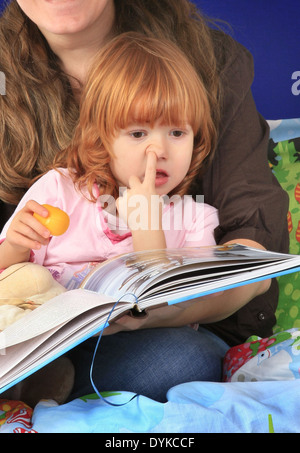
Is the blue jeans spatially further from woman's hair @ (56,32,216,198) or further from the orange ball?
woman's hair @ (56,32,216,198)

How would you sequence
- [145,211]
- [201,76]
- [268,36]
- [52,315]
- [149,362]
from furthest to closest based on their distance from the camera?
[268,36]
[201,76]
[145,211]
[149,362]
[52,315]

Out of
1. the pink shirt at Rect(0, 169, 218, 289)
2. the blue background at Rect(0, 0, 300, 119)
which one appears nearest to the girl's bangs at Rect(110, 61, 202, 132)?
the pink shirt at Rect(0, 169, 218, 289)

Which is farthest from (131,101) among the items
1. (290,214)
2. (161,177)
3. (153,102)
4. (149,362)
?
(290,214)

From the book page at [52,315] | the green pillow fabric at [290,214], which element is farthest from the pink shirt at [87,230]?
the book page at [52,315]

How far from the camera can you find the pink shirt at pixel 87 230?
1.30 meters

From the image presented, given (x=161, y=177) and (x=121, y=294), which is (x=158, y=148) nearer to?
Answer: (x=161, y=177)

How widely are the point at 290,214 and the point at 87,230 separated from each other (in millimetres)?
588

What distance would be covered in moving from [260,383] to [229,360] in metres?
0.22

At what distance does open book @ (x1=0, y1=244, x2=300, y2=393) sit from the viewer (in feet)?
2.64

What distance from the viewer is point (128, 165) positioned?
129cm

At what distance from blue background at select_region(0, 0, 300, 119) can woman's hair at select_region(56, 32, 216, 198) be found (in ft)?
2.53

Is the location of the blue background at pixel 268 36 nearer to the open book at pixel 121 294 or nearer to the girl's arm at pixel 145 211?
the girl's arm at pixel 145 211
